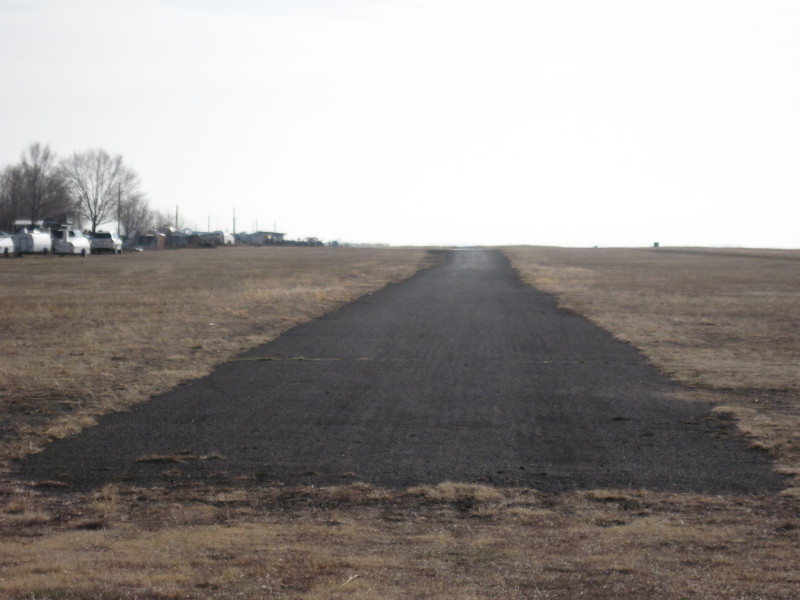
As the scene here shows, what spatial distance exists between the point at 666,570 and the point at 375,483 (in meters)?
2.73

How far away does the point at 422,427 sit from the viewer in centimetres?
930

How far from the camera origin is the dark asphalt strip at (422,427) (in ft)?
24.7

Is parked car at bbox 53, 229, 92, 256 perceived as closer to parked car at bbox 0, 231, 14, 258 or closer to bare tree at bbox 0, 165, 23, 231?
parked car at bbox 0, 231, 14, 258

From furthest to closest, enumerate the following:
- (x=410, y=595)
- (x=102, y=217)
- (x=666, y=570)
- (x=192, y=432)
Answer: (x=102, y=217), (x=192, y=432), (x=666, y=570), (x=410, y=595)

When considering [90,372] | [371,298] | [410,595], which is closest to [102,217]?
[371,298]

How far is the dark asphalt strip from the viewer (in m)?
7.52

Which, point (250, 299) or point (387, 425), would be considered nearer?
point (387, 425)

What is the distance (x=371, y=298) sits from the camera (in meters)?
27.3

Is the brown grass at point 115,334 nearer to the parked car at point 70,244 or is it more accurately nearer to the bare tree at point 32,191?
the parked car at point 70,244

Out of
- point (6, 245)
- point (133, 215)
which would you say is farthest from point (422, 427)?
point (133, 215)

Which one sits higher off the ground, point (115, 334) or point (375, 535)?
point (115, 334)

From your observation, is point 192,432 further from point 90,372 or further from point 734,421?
point 734,421

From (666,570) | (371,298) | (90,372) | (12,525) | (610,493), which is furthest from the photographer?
(371,298)

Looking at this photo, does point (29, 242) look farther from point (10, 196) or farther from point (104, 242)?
point (10, 196)
